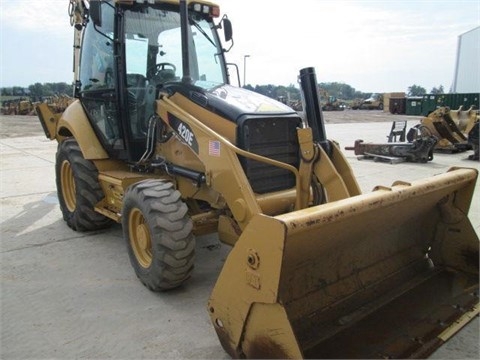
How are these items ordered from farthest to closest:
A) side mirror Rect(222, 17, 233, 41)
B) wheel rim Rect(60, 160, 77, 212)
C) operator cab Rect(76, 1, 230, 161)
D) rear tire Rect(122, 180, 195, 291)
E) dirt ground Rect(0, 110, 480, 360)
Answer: wheel rim Rect(60, 160, 77, 212) → side mirror Rect(222, 17, 233, 41) → operator cab Rect(76, 1, 230, 161) → rear tire Rect(122, 180, 195, 291) → dirt ground Rect(0, 110, 480, 360)

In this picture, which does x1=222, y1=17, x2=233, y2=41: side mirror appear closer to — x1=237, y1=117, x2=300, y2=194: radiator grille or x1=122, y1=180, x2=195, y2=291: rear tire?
x1=237, y1=117, x2=300, y2=194: radiator grille

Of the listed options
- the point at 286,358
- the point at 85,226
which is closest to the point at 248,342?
the point at 286,358

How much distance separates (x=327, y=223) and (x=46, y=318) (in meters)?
2.21

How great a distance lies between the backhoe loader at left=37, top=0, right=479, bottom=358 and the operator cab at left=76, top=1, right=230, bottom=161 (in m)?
0.01

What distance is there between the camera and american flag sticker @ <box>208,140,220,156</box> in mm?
3382

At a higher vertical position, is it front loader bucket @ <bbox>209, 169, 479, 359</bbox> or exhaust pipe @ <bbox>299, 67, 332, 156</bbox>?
exhaust pipe @ <bbox>299, 67, 332, 156</bbox>

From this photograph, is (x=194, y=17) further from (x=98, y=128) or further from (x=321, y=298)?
(x=321, y=298)

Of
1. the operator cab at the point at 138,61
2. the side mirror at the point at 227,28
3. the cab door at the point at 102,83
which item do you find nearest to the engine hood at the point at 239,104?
the operator cab at the point at 138,61

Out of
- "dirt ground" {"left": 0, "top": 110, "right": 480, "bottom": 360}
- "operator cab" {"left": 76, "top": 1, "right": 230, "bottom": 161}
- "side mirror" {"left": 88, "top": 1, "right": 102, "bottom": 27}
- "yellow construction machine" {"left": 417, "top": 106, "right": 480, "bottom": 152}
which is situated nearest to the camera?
"dirt ground" {"left": 0, "top": 110, "right": 480, "bottom": 360}

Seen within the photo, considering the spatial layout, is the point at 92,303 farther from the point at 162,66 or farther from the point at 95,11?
the point at 95,11

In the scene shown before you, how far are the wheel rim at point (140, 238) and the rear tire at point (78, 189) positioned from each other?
1.27 m

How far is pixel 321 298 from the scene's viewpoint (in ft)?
9.54

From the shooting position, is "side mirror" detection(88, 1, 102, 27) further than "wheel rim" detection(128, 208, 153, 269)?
Yes

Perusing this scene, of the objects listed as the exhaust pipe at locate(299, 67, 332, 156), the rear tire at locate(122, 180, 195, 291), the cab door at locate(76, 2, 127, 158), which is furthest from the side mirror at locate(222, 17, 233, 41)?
the rear tire at locate(122, 180, 195, 291)
